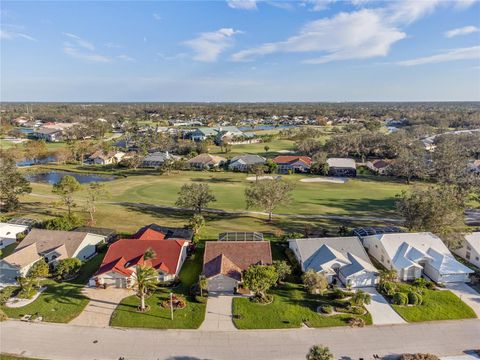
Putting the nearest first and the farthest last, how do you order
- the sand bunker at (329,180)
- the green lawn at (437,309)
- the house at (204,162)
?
the green lawn at (437,309) → the sand bunker at (329,180) → the house at (204,162)

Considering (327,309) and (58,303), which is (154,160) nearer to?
(58,303)

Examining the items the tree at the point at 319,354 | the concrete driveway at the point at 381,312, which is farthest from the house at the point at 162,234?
the tree at the point at 319,354

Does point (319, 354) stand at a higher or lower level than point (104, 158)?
higher

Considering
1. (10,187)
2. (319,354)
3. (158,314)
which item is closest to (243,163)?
(10,187)

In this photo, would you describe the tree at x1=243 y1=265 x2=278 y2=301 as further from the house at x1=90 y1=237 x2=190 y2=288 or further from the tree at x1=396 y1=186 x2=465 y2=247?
the tree at x1=396 y1=186 x2=465 y2=247

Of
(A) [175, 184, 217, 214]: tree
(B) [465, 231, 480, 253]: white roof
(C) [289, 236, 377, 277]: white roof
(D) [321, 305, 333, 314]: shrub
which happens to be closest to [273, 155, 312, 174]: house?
(A) [175, 184, 217, 214]: tree

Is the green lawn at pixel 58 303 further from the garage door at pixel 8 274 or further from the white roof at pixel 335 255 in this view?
the white roof at pixel 335 255
